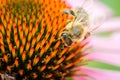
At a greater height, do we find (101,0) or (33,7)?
(101,0)

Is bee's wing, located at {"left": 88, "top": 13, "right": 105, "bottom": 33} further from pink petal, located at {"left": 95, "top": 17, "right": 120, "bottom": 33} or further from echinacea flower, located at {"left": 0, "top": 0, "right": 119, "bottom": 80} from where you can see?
pink petal, located at {"left": 95, "top": 17, "right": 120, "bottom": 33}

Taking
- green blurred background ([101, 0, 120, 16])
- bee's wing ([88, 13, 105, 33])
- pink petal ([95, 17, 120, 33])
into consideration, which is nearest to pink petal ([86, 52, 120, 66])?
pink petal ([95, 17, 120, 33])

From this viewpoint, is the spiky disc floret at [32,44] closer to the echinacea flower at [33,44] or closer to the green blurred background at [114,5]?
the echinacea flower at [33,44]

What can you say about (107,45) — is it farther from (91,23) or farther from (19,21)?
(19,21)

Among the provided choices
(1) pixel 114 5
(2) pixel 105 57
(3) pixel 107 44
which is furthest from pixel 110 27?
(1) pixel 114 5

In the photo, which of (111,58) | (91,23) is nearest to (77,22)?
(91,23)

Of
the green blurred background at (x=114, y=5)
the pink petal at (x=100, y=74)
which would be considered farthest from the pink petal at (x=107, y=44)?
the green blurred background at (x=114, y=5)
